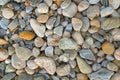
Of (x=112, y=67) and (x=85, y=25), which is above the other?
(x=85, y=25)

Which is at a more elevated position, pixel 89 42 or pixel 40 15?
pixel 40 15

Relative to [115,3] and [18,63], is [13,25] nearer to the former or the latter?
[18,63]

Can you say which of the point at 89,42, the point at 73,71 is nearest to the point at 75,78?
the point at 73,71

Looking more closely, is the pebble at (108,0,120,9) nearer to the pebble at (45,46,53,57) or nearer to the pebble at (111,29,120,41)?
the pebble at (111,29,120,41)

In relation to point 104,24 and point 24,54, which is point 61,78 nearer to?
point 24,54

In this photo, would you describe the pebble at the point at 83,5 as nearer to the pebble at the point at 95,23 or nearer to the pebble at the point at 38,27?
the pebble at the point at 95,23

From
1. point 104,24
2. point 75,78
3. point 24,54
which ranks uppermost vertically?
point 104,24

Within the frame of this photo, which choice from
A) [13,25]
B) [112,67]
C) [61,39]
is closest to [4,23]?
[13,25]
